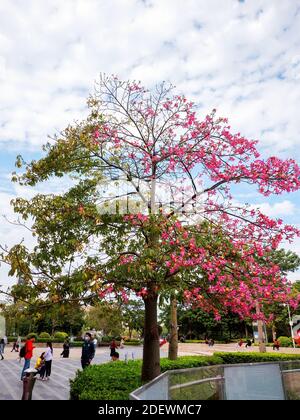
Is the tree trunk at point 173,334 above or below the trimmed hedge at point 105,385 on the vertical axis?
above

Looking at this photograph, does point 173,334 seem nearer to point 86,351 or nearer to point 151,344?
point 86,351

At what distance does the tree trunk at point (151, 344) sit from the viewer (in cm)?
1016

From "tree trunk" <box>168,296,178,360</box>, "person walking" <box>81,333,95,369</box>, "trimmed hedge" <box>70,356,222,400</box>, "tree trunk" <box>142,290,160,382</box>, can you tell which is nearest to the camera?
"trimmed hedge" <box>70,356,222,400</box>

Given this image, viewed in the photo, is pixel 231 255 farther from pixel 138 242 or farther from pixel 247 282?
pixel 138 242

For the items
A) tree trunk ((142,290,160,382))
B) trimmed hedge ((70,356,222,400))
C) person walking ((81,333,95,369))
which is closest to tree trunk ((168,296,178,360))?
person walking ((81,333,95,369))

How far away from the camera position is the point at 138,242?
998cm

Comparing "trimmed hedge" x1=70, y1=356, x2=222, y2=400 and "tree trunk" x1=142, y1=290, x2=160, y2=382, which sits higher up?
"tree trunk" x1=142, y1=290, x2=160, y2=382

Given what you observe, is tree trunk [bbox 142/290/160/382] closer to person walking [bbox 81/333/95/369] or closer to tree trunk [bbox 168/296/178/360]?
tree trunk [bbox 168/296/178/360]

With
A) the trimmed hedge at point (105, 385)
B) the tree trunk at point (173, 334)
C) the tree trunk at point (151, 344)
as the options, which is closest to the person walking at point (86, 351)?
the tree trunk at point (173, 334)

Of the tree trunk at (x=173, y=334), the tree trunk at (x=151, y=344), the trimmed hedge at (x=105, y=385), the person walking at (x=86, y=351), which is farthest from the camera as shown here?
the person walking at (x=86, y=351)

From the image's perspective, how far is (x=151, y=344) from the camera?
34.0 feet

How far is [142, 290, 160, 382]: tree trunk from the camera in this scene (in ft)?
33.3

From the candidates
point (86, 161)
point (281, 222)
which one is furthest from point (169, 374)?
point (86, 161)

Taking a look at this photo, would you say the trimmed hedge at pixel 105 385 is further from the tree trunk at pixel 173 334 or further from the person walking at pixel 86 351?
the person walking at pixel 86 351
